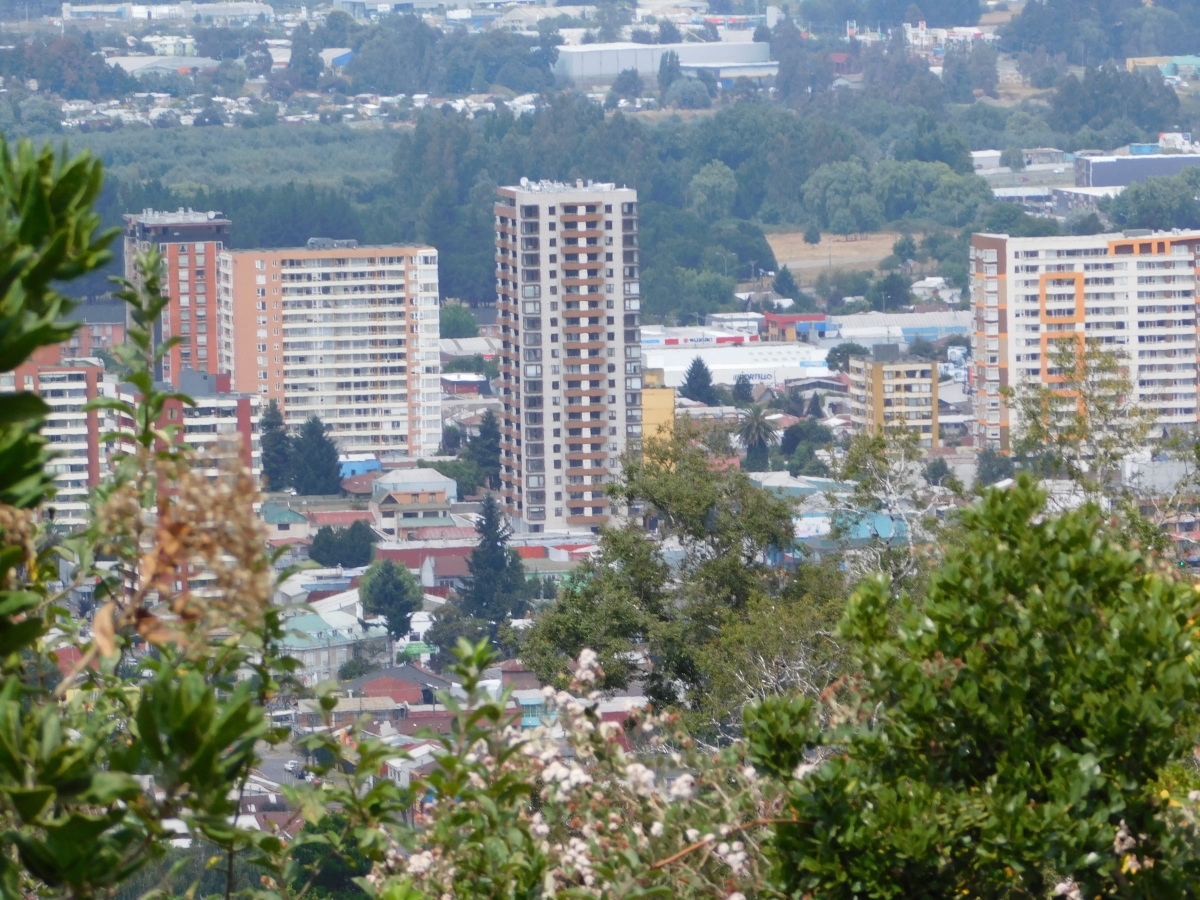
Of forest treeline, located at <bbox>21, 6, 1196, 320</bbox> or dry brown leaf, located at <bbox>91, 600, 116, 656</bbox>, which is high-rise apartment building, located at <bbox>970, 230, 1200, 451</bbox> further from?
dry brown leaf, located at <bbox>91, 600, 116, 656</bbox>

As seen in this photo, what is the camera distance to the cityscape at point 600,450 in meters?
1.52

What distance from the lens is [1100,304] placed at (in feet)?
87.6

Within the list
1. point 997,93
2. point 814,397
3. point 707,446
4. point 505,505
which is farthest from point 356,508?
point 997,93

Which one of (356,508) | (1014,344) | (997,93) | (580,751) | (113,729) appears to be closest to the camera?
(113,729)

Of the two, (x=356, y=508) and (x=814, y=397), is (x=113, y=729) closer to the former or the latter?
(x=356, y=508)

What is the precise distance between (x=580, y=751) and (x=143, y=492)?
0.67 m

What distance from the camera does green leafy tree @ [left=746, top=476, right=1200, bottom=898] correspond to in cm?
176

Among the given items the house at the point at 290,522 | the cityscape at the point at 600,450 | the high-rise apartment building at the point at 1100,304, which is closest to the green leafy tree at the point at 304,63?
the cityscape at the point at 600,450

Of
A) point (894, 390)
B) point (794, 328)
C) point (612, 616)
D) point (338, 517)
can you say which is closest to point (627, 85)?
point (794, 328)

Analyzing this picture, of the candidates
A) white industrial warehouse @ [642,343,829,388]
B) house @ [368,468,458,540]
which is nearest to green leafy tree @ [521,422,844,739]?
house @ [368,468,458,540]

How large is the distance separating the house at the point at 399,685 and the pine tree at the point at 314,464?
9087 millimetres

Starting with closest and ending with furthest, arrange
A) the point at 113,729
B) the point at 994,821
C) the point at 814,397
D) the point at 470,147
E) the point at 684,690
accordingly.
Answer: the point at 994,821, the point at 113,729, the point at 684,690, the point at 814,397, the point at 470,147

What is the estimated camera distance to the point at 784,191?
41.8 m

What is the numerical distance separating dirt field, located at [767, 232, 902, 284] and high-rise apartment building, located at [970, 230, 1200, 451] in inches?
419
